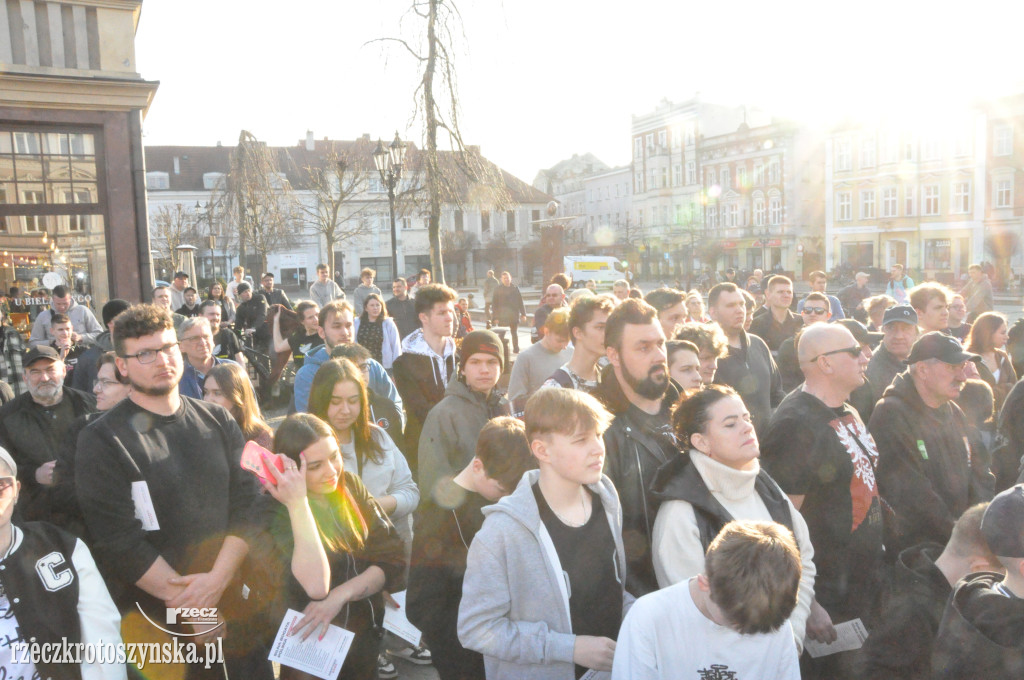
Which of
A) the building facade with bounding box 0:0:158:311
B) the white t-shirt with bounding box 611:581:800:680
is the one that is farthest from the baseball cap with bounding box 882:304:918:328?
the building facade with bounding box 0:0:158:311

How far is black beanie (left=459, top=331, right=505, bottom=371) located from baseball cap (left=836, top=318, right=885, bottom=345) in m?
Result: 2.93

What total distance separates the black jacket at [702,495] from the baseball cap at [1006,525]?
715 mm

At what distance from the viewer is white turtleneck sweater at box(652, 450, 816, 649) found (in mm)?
2811

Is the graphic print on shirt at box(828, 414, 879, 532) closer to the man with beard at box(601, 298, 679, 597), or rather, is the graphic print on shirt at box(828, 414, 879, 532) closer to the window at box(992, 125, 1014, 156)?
the man with beard at box(601, 298, 679, 597)

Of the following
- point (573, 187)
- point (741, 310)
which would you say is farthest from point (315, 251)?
point (741, 310)

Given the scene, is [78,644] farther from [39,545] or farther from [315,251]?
[315,251]

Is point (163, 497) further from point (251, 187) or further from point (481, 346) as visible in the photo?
point (251, 187)

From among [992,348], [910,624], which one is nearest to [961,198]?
[992,348]

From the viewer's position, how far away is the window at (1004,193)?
47.0 meters

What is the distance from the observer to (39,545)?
8.77 ft

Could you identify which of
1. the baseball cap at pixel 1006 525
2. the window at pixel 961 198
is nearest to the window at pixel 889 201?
the window at pixel 961 198

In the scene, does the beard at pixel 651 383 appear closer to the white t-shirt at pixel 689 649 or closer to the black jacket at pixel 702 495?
the black jacket at pixel 702 495

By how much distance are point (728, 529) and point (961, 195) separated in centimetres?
5730

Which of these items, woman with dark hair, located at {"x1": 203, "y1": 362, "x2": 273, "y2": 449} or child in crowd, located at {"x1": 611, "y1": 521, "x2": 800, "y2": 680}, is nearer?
child in crowd, located at {"x1": 611, "y1": 521, "x2": 800, "y2": 680}
